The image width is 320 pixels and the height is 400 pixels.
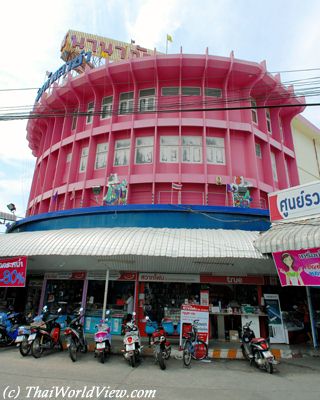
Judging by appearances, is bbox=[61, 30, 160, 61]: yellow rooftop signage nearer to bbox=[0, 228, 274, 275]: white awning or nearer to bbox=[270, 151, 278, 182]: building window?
bbox=[270, 151, 278, 182]: building window

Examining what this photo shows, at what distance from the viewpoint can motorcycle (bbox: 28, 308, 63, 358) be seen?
29.6 feet

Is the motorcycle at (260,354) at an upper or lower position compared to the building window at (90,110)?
lower

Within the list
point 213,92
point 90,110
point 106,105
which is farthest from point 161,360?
point 90,110

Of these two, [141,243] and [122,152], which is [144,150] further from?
[141,243]

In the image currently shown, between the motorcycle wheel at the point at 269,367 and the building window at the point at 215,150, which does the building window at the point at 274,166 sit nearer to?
the building window at the point at 215,150

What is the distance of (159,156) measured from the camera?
52.7 feet

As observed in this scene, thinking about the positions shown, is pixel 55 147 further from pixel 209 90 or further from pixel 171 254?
pixel 171 254

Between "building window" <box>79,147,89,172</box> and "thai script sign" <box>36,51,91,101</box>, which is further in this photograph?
"thai script sign" <box>36,51,91,101</box>

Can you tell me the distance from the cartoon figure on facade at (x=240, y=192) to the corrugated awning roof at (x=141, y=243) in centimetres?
264

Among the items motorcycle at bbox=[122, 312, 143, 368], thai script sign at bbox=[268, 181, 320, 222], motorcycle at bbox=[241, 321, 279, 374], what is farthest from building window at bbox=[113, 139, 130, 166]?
motorcycle at bbox=[241, 321, 279, 374]

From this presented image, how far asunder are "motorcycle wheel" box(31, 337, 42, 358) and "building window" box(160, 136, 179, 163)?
10.6 metres

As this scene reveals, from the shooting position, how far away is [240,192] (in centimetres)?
1470

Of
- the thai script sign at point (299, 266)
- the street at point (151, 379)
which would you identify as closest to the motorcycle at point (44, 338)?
the street at point (151, 379)

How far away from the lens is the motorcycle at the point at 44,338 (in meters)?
9.01
